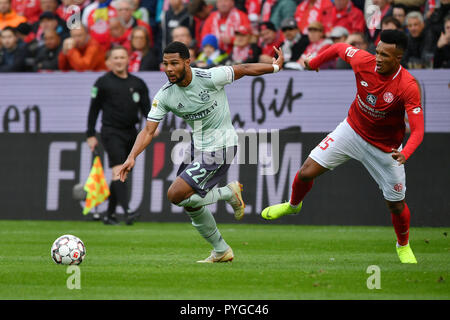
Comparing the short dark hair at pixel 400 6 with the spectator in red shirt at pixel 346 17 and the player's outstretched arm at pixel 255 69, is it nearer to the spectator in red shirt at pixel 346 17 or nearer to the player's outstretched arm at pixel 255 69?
the spectator in red shirt at pixel 346 17

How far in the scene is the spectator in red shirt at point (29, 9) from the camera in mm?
23297

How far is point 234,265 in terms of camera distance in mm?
10211

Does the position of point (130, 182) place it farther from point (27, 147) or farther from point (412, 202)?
point (412, 202)

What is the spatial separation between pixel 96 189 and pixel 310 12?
5947 millimetres

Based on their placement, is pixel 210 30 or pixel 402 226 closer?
pixel 402 226

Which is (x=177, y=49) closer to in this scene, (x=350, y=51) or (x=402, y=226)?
(x=350, y=51)

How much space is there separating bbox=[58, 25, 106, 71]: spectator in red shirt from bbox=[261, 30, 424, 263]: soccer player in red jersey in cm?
997

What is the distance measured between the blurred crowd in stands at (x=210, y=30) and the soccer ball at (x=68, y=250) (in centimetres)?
808

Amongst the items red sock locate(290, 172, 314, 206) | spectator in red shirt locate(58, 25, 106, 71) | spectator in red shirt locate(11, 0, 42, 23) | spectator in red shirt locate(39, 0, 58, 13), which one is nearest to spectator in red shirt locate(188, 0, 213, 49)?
spectator in red shirt locate(58, 25, 106, 71)

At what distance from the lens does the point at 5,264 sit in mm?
10438

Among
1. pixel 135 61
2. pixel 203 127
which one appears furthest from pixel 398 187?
pixel 135 61

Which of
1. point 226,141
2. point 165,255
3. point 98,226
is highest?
point 226,141
